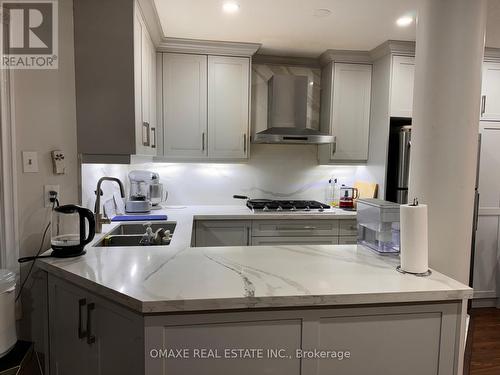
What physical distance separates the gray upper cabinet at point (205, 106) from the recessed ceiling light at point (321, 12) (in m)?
0.90

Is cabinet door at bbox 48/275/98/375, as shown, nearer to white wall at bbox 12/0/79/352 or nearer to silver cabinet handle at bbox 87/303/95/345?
silver cabinet handle at bbox 87/303/95/345

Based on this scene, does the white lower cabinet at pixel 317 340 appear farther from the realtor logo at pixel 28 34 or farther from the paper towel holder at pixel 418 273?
the realtor logo at pixel 28 34

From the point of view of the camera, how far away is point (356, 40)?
9.61 feet

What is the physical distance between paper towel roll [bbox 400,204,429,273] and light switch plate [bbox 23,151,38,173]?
1.83 metres

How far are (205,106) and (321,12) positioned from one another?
4.26 ft

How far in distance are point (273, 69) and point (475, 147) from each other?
2404 millimetres

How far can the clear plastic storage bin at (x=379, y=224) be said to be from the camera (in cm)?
151

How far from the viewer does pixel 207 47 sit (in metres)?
3.05

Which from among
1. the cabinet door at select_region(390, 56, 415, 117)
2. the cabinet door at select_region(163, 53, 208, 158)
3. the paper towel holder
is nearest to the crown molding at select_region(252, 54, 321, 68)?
the cabinet door at select_region(163, 53, 208, 158)

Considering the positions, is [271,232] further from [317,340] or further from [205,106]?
[317,340]

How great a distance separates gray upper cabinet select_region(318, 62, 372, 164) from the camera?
129 inches

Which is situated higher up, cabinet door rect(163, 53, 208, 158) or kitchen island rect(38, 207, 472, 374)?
cabinet door rect(163, 53, 208, 158)

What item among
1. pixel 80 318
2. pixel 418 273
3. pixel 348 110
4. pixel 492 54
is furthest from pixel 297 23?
pixel 80 318

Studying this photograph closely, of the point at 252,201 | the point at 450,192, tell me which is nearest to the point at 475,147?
the point at 450,192
